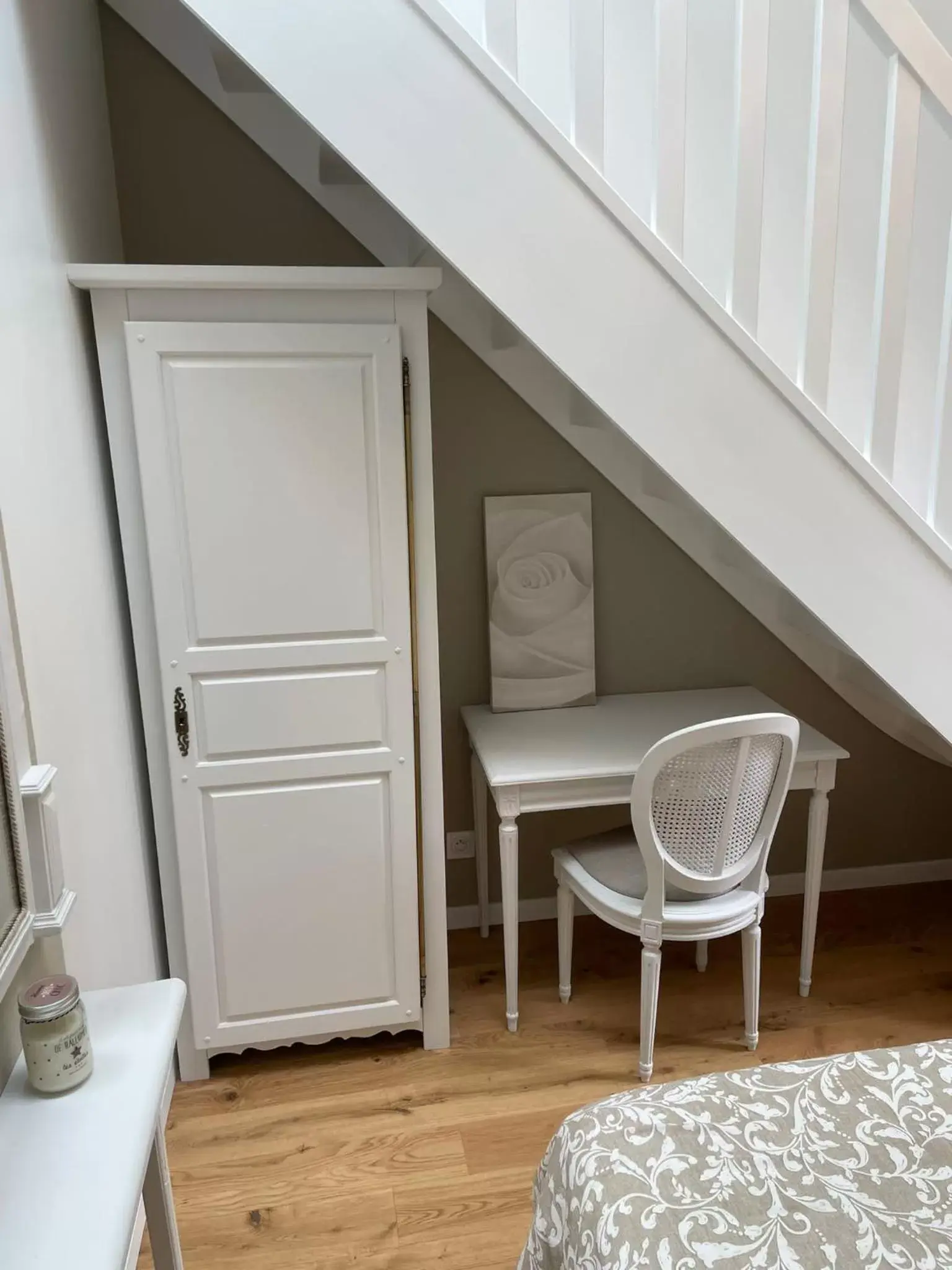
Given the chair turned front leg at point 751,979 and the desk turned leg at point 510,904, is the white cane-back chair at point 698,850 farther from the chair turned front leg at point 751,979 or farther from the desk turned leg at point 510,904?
the desk turned leg at point 510,904

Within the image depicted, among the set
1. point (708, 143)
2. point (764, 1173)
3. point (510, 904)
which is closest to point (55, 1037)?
point (764, 1173)

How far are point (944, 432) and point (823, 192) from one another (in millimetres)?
601

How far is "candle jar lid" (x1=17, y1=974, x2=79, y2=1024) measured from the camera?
3.48 feet

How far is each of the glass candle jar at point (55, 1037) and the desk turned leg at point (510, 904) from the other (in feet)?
3.81

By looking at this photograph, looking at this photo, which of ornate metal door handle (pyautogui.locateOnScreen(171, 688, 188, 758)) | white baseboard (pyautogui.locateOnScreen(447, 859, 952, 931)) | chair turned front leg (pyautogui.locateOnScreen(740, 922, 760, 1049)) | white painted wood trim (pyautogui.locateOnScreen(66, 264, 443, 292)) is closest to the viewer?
white painted wood trim (pyautogui.locateOnScreen(66, 264, 443, 292))

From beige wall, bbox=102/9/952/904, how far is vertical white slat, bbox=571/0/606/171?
2.77 ft

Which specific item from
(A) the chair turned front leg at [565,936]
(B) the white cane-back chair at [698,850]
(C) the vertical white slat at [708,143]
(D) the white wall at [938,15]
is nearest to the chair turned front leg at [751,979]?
(B) the white cane-back chair at [698,850]

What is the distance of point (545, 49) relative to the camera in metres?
1.90

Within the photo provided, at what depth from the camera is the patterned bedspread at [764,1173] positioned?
3.35 feet

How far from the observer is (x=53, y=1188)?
0.95 metres

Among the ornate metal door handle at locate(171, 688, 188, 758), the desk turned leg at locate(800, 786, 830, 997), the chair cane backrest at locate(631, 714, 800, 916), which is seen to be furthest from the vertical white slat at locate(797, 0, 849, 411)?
the ornate metal door handle at locate(171, 688, 188, 758)

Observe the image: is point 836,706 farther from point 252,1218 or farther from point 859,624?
point 252,1218

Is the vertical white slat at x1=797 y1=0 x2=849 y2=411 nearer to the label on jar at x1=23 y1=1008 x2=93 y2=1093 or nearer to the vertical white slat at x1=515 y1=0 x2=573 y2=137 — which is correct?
the vertical white slat at x1=515 y1=0 x2=573 y2=137

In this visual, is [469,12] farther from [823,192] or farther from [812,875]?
[812,875]
